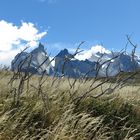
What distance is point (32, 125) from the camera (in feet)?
28.9

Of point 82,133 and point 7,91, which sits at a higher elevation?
point 7,91

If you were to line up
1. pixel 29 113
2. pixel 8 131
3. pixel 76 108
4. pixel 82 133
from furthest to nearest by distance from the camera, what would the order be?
1. pixel 76 108
2. pixel 29 113
3. pixel 82 133
4. pixel 8 131

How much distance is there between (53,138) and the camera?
299 inches

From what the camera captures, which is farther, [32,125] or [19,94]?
[19,94]

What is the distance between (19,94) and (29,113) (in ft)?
1.55

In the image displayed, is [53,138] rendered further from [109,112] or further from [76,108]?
[109,112]

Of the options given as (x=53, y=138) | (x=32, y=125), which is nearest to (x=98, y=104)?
(x=32, y=125)

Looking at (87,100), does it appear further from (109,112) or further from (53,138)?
(53,138)

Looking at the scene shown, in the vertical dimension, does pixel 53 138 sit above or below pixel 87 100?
below

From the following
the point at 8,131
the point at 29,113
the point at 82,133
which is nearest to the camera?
the point at 8,131

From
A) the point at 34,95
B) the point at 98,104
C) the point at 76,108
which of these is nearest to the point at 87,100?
the point at 98,104

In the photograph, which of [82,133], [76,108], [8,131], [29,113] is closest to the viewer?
[8,131]

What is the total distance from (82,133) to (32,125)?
0.98m

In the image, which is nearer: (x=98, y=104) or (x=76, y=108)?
(x=76, y=108)
